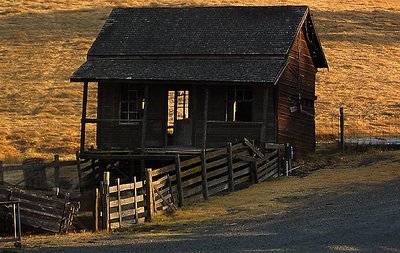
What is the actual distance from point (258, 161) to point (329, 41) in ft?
140

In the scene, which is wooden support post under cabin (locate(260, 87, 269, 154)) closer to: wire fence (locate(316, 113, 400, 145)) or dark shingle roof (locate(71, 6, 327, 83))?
dark shingle roof (locate(71, 6, 327, 83))

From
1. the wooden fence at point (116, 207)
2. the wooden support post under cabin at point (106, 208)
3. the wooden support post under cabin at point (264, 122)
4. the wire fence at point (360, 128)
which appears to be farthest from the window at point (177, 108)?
→ the wooden support post under cabin at point (106, 208)

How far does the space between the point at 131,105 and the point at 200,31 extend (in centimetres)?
376

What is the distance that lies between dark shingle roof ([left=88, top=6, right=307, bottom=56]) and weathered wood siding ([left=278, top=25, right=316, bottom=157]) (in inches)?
47.8

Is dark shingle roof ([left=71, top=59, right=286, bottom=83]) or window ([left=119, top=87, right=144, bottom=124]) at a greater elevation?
dark shingle roof ([left=71, top=59, right=286, bottom=83])

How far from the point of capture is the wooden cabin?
31234 mm

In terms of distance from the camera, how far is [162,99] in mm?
32438

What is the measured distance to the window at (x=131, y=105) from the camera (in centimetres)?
3272

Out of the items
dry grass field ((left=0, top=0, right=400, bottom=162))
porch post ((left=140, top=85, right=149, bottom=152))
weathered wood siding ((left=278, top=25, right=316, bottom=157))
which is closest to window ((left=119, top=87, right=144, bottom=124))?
porch post ((left=140, top=85, right=149, bottom=152))

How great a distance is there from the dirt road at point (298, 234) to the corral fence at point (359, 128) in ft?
49.8

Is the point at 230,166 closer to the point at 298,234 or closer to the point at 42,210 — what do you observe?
the point at 42,210

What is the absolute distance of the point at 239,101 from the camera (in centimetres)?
3203

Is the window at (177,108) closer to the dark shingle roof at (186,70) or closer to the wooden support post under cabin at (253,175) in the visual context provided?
the dark shingle roof at (186,70)

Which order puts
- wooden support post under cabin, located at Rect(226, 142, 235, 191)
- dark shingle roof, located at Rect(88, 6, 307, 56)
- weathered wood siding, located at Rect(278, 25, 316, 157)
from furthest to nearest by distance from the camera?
1. weathered wood siding, located at Rect(278, 25, 316, 157)
2. dark shingle roof, located at Rect(88, 6, 307, 56)
3. wooden support post under cabin, located at Rect(226, 142, 235, 191)
